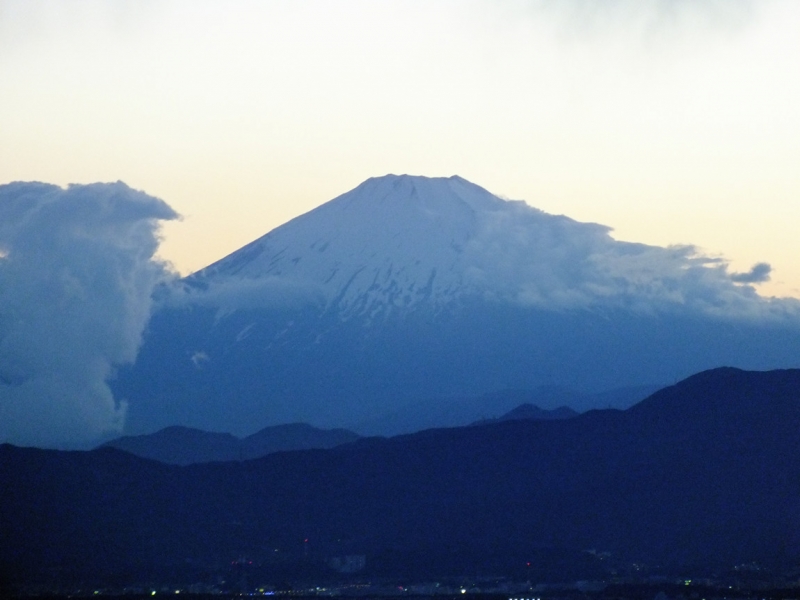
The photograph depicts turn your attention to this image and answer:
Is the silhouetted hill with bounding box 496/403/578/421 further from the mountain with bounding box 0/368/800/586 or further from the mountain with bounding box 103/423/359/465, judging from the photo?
the mountain with bounding box 103/423/359/465

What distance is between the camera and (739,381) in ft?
370

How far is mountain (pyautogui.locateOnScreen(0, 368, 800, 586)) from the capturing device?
272 feet

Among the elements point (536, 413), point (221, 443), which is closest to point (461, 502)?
point (536, 413)

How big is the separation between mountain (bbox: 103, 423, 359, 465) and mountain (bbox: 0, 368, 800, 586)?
9.25m

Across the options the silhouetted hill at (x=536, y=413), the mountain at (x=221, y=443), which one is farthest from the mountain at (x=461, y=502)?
the mountain at (x=221, y=443)

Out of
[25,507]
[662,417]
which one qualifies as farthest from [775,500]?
[25,507]

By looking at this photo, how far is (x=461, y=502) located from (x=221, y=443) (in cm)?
3216

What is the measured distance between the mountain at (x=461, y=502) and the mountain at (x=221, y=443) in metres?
9.25

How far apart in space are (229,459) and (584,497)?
3206cm

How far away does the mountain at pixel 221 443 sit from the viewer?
396 feet

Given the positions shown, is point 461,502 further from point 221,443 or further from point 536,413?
point 221,443

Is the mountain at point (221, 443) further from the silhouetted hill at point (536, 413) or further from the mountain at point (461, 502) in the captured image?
the silhouetted hill at point (536, 413)

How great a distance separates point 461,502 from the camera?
98.2 m

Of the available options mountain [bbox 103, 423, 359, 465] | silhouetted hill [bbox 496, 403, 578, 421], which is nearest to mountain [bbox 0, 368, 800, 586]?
silhouetted hill [bbox 496, 403, 578, 421]
